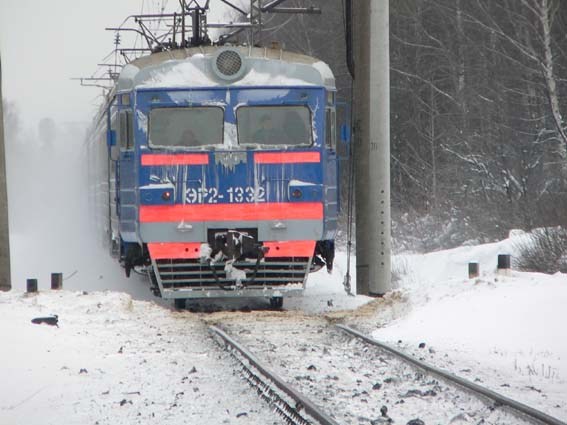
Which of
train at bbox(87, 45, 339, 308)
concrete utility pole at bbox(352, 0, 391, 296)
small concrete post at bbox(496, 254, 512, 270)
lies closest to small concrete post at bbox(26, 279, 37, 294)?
train at bbox(87, 45, 339, 308)

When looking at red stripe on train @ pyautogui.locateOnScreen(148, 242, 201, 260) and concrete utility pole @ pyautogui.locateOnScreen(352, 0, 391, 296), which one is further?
concrete utility pole @ pyautogui.locateOnScreen(352, 0, 391, 296)

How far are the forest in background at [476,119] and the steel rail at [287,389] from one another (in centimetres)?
991

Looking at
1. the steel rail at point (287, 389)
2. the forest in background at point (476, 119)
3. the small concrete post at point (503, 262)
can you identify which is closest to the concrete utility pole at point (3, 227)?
the steel rail at point (287, 389)

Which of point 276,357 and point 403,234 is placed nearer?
point 276,357

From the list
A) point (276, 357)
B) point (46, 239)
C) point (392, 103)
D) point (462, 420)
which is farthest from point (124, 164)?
point (46, 239)

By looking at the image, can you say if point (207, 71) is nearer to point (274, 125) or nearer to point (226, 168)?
point (274, 125)

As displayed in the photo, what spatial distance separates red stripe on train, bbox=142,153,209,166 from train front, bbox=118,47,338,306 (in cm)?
1

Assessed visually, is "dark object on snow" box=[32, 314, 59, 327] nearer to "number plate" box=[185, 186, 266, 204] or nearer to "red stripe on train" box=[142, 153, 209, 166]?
"number plate" box=[185, 186, 266, 204]

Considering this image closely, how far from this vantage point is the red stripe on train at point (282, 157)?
43.7 ft

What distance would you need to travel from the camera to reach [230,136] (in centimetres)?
1338

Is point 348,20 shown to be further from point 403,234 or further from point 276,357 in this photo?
point 403,234

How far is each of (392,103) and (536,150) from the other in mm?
10160

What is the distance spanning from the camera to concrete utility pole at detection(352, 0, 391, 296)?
14797mm

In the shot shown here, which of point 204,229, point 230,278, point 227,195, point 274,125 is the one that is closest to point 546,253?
point 274,125
